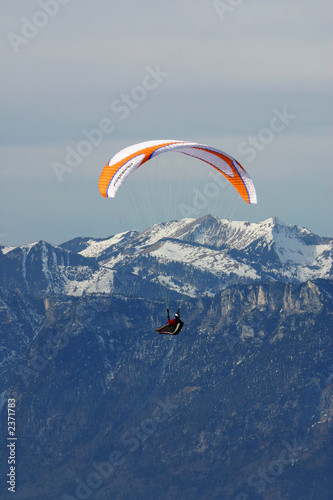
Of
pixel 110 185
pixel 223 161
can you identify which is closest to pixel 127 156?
pixel 110 185

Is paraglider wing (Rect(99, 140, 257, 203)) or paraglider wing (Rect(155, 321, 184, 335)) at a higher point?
paraglider wing (Rect(99, 140, 257, 203))

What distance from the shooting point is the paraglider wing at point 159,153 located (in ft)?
504

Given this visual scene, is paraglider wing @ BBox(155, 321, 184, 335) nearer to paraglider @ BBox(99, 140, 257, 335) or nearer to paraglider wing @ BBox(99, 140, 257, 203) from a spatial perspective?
paraglider @ BBox(99, 140, 257, 335)

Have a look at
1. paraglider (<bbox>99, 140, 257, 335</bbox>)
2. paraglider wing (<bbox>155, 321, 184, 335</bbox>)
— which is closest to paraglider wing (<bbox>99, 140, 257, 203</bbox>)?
paraglider (<bbox>99, 140, 257, 335</bbox>)

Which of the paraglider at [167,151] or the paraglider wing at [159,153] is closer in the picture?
the paraglider at [167,151]

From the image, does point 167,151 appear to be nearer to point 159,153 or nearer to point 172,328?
point 159,153

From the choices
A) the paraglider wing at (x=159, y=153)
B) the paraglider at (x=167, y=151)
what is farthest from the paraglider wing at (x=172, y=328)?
the paraglider wing at (x=159, y=153)

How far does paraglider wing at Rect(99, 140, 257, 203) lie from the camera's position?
154 meters

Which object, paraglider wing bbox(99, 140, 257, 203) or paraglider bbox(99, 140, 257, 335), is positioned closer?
paraglider bbox(99, 140, 257, 335)

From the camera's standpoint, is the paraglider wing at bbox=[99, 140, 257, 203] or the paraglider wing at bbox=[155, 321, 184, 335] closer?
the paraglider wing at bbox=[155, 321, 184, 335]

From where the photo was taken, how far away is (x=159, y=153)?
15838 cm

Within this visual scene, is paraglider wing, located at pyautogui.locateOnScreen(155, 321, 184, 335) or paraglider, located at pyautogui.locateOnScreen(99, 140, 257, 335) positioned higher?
paraglider, located at pyautogui.locateOnScreen(99, 140, 257, 335)

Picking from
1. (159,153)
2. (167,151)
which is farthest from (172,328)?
(167,151)

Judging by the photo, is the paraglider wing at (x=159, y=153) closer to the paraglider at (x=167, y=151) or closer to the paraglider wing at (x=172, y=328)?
the paraglider at (x=167, y=151)
